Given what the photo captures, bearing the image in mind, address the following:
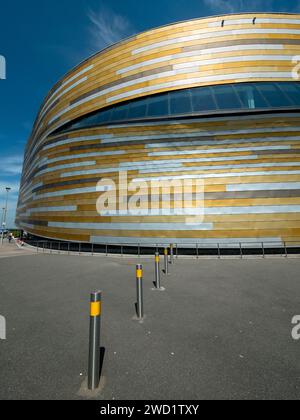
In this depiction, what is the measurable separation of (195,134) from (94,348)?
13.8m

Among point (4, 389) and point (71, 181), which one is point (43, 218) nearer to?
point (71, 181)

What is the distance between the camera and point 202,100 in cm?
1356

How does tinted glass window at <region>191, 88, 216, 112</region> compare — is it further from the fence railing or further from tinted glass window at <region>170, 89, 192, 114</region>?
the fence railing

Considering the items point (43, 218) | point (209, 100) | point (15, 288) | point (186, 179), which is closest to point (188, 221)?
point (186, 179)

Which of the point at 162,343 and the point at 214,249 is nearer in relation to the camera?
the point at 162,343

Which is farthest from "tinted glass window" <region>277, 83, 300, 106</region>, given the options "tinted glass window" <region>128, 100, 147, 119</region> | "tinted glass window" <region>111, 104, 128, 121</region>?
"tinted glass window" <region>111, 104, 128, 121</region>

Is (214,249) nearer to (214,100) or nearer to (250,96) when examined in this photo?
(214,100)

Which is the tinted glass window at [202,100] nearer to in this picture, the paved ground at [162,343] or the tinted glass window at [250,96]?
the tinted glass window at [250,96]

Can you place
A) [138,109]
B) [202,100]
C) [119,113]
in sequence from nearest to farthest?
1. [202,100]
2. [138,109]
3. [119,113]

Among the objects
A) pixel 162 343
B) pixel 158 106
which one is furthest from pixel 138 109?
pixel 162 343

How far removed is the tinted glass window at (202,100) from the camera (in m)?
13.2

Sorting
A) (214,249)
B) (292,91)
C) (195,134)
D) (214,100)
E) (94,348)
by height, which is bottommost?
(214,249)

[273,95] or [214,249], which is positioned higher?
[273,95]

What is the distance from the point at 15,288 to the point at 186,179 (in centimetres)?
1097
